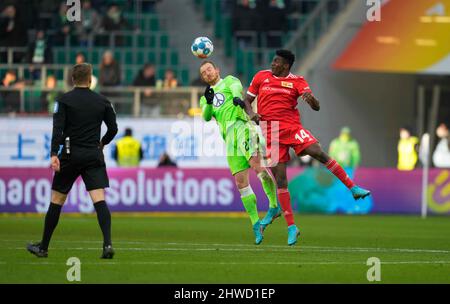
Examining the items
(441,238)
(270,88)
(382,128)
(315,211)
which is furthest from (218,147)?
(270,88)

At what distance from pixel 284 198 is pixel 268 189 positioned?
2.13 feet

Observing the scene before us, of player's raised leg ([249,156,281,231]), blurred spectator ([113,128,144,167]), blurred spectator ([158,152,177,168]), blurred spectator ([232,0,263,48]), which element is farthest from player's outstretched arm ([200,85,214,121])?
blurred spectator ([232,0,263,48])

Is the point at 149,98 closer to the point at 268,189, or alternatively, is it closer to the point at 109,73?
the point at 109,73

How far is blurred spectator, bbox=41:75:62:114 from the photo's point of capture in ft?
106

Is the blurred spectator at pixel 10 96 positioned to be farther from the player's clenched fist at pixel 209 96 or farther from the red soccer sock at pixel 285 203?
the red soccer sock at pixel 285 203

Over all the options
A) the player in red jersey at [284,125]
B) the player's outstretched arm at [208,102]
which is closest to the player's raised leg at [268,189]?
the player in red jersey at [284,125]

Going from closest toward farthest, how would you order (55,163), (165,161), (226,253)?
1. (55,163)
2. (226,253)
3. (165,161)

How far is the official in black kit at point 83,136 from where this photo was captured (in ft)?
45.2

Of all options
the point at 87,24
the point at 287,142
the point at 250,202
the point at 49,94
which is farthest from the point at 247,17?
the point at 287,142

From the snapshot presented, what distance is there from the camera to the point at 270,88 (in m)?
16.6

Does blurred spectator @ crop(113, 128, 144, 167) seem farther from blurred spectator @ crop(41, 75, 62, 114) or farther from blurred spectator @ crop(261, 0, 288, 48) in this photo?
blurred spectator @ crop(261, 0, 288, 48)

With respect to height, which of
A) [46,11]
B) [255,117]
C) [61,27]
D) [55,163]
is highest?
[46,11]

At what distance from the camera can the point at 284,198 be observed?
16547mm

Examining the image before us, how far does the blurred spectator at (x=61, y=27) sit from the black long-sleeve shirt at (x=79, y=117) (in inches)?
834
